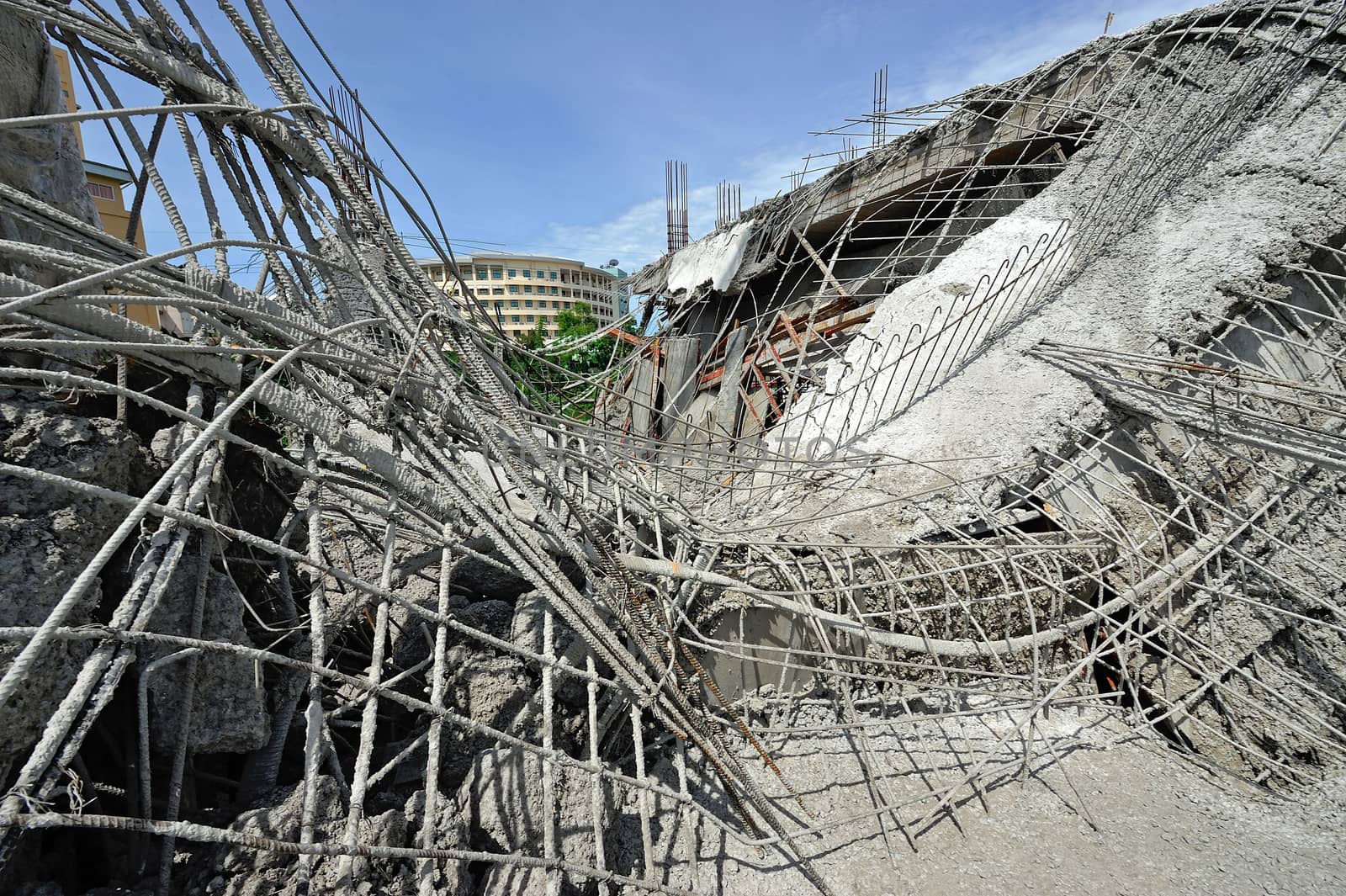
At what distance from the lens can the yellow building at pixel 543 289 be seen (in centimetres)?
360

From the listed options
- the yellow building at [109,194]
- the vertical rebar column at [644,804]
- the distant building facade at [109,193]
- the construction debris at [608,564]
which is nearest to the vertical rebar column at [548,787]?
the construction debris at [608,564]

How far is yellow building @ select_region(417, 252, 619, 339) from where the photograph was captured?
3.60m

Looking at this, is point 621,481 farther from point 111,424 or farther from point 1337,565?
point 1337,565

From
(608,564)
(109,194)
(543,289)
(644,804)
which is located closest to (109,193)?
(109,194)

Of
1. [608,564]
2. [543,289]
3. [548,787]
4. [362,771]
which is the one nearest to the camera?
[362,771]

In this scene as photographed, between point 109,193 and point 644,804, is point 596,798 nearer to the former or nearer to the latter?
point 644,804

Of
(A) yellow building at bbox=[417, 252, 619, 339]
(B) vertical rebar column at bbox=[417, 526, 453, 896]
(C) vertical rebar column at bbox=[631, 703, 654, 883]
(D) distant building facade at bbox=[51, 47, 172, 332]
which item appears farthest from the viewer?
(D) distant building facade at bbox=[51, 47, 172, 332]

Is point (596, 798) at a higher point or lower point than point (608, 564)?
lower

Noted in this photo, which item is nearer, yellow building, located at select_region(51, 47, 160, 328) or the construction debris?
the construction debris

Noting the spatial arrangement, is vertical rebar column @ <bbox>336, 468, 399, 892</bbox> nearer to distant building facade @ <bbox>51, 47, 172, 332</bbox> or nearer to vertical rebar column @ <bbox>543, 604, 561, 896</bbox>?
vertical rebar column @ <bbox>543, 604, 561, 896</bbox>

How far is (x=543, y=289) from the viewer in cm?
3528

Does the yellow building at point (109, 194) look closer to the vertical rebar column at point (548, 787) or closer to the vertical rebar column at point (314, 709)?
the vertical rebar column at point (314, 709)

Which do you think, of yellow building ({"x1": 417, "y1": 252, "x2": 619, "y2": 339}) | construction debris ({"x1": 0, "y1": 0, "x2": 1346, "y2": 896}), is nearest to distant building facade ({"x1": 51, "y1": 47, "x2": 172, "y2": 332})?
yellow building ({"x1": 417, "y1": 252, "x2": 619, "y2": 339})

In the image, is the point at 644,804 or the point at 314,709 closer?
the point at 314,709
